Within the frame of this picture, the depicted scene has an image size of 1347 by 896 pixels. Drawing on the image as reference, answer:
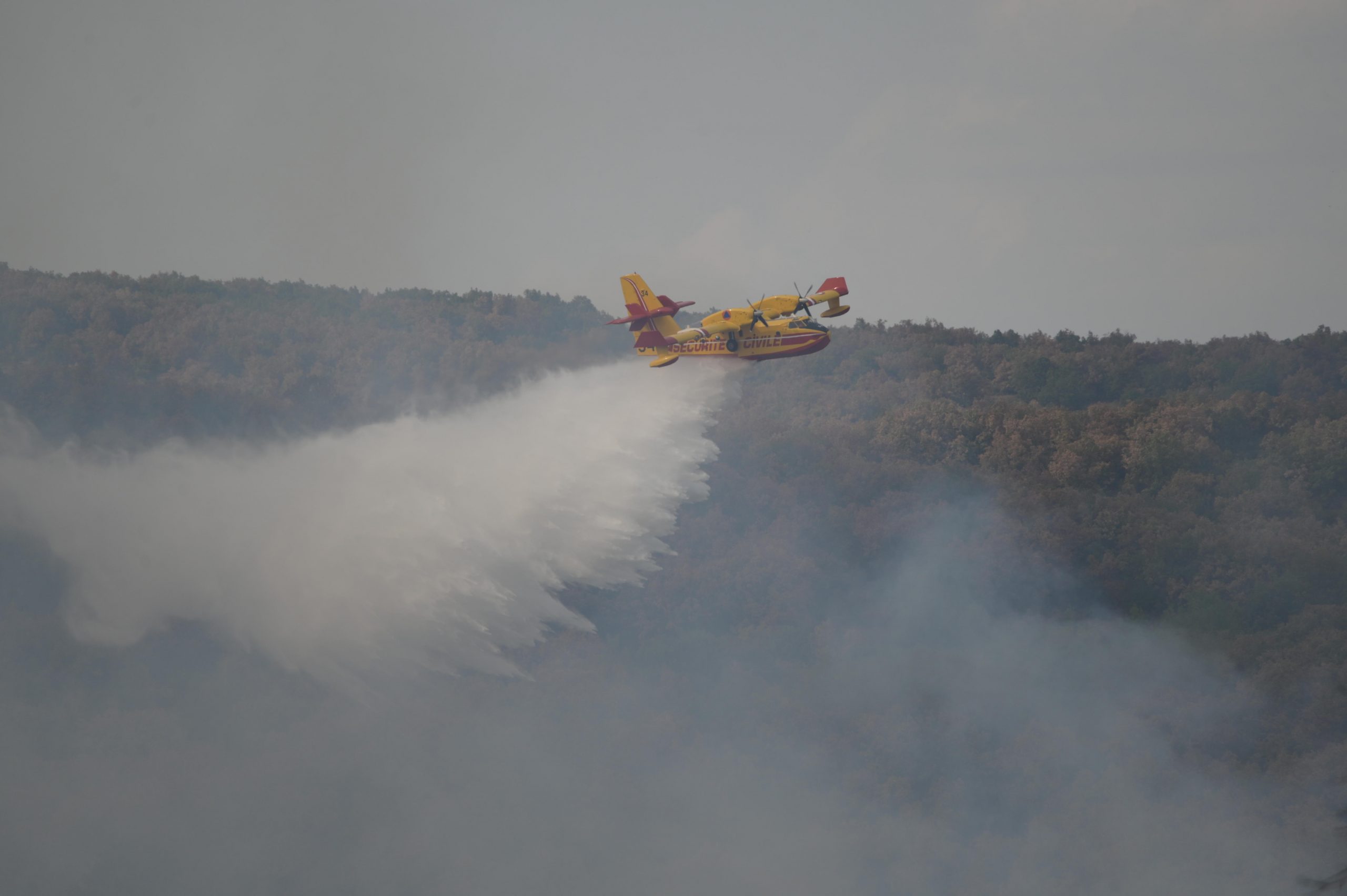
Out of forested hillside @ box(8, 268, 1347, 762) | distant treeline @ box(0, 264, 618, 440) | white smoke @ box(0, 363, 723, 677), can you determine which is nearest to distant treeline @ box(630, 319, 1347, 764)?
forested hillside @ box(8, 268, 1347, 762)

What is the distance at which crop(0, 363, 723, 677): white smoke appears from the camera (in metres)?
41.0

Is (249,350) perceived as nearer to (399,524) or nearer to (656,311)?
(399,524)

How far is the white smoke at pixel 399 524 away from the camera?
4103 centimetres

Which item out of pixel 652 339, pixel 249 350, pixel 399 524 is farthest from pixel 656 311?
pixel 249 350

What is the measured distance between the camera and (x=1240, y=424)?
186 ft

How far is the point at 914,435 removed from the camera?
180ft

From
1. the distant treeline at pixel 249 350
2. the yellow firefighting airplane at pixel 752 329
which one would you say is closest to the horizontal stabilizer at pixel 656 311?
the yellow firefighting airplane at pixel 752 329

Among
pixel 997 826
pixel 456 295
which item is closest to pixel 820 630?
pixel 997 826

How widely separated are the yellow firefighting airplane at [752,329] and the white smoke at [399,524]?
194 cm

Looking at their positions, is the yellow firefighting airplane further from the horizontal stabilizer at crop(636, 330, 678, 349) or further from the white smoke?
the white smoke

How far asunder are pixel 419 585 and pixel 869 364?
3655 cm

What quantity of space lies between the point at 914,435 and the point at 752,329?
21.1 meters

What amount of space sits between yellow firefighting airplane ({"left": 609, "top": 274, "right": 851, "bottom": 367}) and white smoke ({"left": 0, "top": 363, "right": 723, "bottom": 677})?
1943mm

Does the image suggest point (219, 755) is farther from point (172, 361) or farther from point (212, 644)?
point (172, 361)
